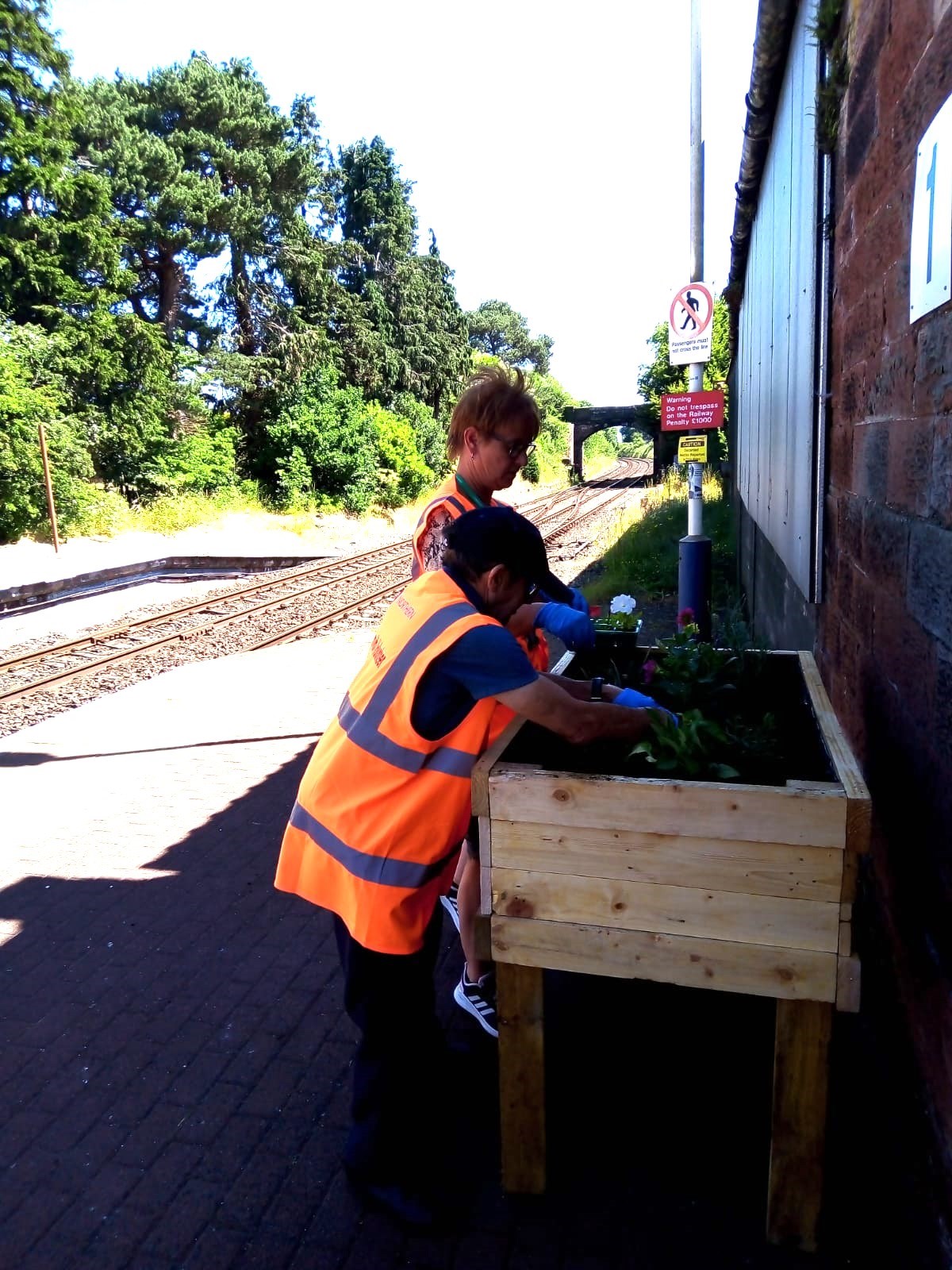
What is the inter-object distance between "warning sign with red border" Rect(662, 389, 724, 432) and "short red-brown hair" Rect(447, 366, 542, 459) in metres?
5.90

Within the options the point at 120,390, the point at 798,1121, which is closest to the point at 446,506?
the point at 798,1121

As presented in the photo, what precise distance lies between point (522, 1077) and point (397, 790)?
33.6 inches

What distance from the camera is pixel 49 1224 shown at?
240 cm

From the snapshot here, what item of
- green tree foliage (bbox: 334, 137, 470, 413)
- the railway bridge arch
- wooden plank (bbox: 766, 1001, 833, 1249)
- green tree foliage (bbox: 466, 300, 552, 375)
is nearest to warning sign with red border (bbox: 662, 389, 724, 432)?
wooden plank (bbox: 766, 1001, 833, 1249)

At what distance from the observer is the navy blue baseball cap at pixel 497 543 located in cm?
216

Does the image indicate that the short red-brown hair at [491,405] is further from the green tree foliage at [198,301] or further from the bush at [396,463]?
the bush at [396,463]

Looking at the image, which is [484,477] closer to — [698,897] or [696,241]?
[698,897]

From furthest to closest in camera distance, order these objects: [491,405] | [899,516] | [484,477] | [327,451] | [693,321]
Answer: [327,451] → [693,321] → [484,477] → [491,405] → [899,516]

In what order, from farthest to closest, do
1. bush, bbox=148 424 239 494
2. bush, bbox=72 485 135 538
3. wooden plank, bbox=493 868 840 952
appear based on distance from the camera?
bush, bbox=148 424 239 494 → bush, bbox=72 485 135 538 → wooden plank, bbox=493 868 840 952

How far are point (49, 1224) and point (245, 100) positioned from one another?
3749 cm

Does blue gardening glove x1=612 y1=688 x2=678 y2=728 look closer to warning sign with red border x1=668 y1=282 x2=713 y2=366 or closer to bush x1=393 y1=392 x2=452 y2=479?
warning sign with red border x1=668 y1=282 x2=713 y2=366

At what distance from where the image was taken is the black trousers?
7.44ft

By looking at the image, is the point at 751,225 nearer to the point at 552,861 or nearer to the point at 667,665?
the point at 667,665

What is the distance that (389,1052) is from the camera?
7.49 ft
